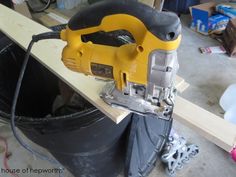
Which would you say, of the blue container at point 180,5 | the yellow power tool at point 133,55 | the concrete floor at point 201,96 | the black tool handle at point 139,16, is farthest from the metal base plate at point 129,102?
the blue container at point 180,5

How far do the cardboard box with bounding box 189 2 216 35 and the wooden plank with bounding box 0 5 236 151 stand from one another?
1.50 metres

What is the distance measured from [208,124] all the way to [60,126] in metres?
0.40

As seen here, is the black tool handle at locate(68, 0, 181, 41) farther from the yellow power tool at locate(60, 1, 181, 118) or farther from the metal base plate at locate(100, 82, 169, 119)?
the metal base plate at locate(100, 82, 169, 119)

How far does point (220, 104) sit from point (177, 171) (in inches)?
20.8

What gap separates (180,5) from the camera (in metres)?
2.32

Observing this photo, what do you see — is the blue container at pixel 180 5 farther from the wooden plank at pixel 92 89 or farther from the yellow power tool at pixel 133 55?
the yellow power tool at pixel 133 55

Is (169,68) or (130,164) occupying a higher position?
(169,68)

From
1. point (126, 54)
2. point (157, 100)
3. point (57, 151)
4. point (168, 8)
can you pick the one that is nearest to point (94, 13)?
point (126, 54)

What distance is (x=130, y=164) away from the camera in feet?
3.14

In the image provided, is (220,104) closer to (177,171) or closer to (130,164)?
(177,171)

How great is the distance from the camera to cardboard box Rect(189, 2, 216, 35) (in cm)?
200

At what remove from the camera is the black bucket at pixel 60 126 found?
2.22ft

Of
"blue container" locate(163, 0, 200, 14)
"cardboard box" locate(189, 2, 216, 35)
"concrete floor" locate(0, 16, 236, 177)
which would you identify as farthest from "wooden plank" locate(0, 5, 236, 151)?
"blue container" locate(163, 0, 200, 14)

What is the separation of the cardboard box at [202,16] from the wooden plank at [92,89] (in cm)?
150
